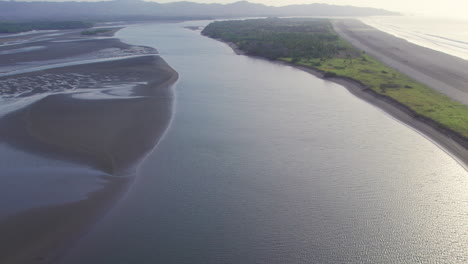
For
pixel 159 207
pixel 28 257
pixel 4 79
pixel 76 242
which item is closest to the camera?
pixel 28 257

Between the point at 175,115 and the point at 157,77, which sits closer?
the point at 175,115

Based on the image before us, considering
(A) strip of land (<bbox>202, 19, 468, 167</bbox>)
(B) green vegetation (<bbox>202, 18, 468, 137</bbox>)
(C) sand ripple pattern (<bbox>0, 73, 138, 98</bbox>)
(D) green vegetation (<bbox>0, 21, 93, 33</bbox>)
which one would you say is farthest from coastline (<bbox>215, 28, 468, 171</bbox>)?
(D) green vegetation (<bbox>0, 21, 93, 33</bbox>)

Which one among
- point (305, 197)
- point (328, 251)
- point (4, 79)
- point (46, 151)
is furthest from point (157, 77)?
point (328, 251)

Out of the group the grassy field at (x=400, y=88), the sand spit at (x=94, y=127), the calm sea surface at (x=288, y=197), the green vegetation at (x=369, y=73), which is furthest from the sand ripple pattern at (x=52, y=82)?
the green vegetation at (x=369, y=73)

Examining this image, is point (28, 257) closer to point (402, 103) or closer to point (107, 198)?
point (107, 198)

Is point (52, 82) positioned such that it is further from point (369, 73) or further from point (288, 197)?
point (369, 73)

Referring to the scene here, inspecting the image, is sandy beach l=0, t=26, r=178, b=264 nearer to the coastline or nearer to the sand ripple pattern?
the sand ripple pattern

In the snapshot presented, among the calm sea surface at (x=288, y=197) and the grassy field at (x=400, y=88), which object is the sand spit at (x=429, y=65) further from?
the calm sea surface at (x=288, y=197)

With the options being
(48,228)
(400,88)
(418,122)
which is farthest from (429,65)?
(48,228)
